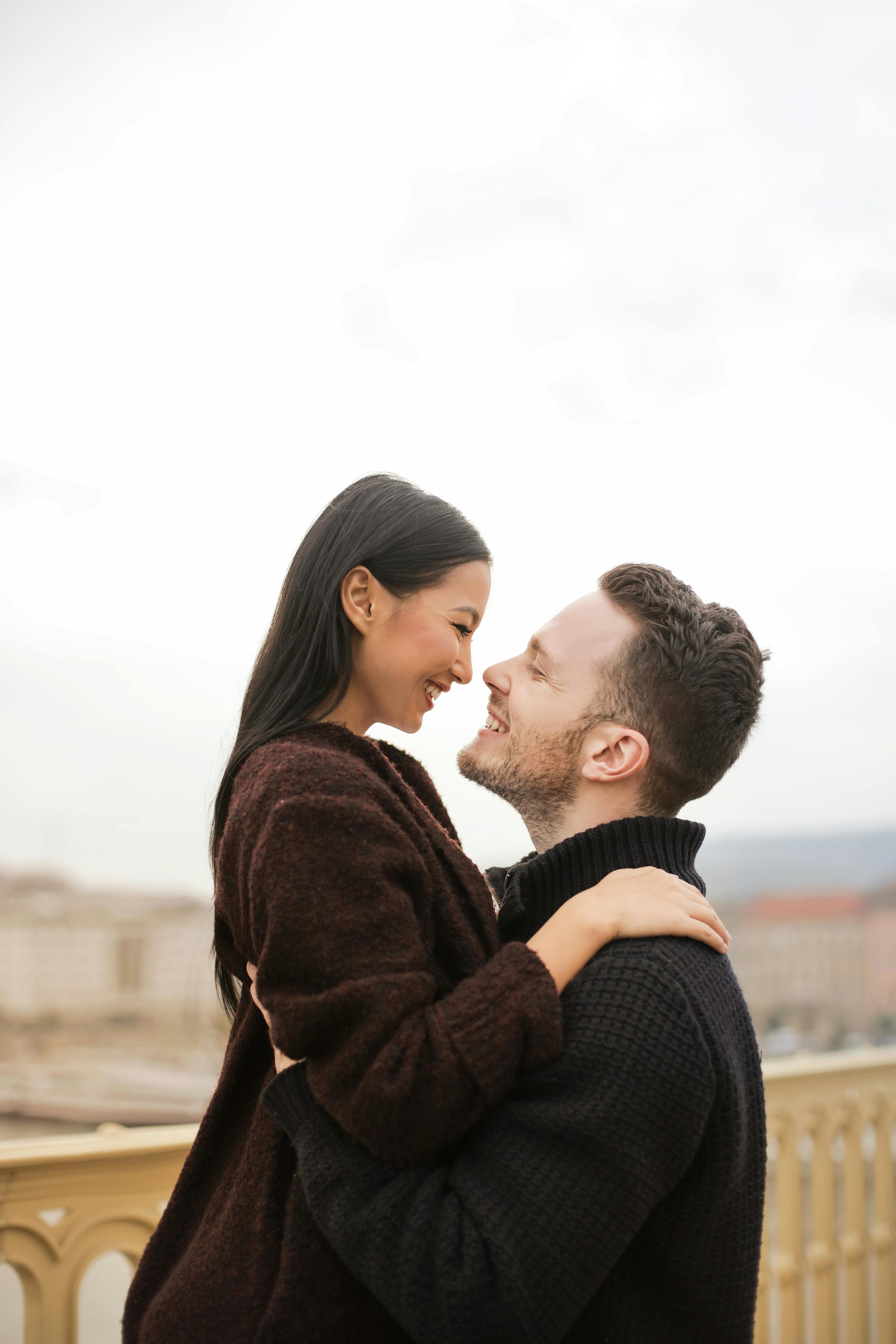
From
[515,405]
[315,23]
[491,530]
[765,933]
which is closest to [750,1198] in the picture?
[491,530]

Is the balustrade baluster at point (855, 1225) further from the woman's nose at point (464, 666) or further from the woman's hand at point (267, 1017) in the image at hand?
the woman's hand at point (267, 1017)

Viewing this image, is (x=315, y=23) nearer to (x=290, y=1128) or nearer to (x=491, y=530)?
(x=491, y=530)

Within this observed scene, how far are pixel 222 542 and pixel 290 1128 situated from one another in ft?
37.7

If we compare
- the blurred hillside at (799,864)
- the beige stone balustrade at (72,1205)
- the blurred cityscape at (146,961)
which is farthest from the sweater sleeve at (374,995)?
the blurred hillside at (799,864)

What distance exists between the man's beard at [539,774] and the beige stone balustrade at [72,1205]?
80 cm

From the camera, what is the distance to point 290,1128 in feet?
2.89

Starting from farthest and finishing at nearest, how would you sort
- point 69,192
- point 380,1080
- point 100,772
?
1. point 100,772
2. point 69,192
3. point 380,1080

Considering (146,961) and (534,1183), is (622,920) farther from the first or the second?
(146,961)

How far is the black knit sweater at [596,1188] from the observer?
0.79 meters

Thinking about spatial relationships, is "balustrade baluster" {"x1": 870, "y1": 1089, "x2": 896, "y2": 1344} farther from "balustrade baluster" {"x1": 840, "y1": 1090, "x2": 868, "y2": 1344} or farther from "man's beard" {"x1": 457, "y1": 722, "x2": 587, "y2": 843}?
"man's beard" {"x1": 457, "y1": 722, "x2": 587, "y2": 843}

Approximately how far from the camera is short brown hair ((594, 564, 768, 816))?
4.08 feet

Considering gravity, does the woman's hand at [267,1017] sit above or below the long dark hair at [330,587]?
below

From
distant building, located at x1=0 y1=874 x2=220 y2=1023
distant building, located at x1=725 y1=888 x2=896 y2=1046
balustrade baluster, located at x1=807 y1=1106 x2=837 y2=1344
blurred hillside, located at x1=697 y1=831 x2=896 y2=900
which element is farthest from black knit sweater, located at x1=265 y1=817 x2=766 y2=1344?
distant building, located at x1=725 y1=888 x2=896 y2=1046

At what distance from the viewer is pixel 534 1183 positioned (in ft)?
2.68
